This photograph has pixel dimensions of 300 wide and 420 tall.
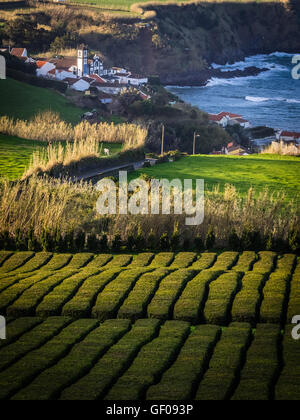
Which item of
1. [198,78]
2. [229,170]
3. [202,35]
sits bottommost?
[229,170]

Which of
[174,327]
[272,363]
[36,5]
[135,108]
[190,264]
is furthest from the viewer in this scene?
[36,5]

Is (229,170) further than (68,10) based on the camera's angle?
No

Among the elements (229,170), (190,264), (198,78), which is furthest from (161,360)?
(198,78)

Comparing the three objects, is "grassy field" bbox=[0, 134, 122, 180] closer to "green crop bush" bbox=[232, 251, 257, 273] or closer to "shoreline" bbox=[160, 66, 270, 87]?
"green crop bush" bbox=[232, 251, 257, 273]

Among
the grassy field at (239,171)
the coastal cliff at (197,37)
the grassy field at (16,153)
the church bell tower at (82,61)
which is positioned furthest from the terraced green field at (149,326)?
the coastal cliff at (197,37)

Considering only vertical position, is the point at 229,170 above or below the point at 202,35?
below

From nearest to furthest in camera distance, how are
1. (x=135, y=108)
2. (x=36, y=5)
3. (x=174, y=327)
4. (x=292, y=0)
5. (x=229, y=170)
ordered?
(x=174, y=327) → (x=229, y=170) → (x=135, y=108) → (x=36, y=5) → (x=292, y=0)

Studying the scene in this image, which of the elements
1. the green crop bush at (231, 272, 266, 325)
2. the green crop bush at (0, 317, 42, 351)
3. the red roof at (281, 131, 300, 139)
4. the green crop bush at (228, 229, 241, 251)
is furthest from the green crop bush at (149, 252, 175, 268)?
the red roof at (281, 131, 300, 139)

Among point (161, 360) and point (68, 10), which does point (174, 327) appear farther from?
point (68, 10)
